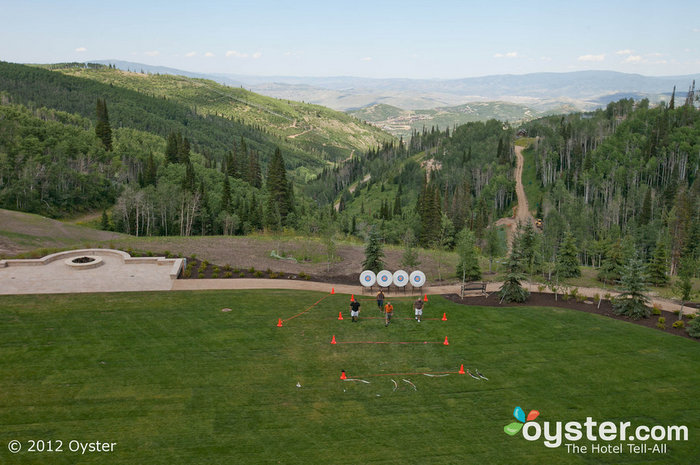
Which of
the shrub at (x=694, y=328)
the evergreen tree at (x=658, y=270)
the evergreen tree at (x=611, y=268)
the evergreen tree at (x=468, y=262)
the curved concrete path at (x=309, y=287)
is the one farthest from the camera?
the evergreen tree at (x=658, y=270)

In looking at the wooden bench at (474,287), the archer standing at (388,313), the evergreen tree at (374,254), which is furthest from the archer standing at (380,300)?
the evergreen tree at (374,254)

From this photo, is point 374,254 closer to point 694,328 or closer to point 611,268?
point 694,328

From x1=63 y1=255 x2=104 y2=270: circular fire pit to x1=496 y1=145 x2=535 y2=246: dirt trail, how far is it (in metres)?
99.4

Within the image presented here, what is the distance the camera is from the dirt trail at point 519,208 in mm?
133250

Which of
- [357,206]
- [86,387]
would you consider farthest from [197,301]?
[357,206]

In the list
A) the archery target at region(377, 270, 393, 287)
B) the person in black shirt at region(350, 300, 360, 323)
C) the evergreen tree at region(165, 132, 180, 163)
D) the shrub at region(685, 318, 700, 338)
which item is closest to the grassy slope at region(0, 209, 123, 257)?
the archery target at region(377, 270, 393, 287)

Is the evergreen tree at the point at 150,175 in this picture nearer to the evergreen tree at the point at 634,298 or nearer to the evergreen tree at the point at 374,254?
the evergreen tree at the point at 374,254

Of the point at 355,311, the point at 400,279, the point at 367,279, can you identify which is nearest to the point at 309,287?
the point at 367,279

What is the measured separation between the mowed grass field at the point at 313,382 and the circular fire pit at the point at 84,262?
7.62 m

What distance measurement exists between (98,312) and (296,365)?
60.6ft

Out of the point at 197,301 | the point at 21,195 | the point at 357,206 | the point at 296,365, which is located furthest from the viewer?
the point at 357,206

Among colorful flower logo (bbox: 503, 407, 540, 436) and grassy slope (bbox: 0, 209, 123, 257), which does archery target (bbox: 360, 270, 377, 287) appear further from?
grassy slope (bbox: 0, 209, 123, 257)

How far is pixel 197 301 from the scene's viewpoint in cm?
3950

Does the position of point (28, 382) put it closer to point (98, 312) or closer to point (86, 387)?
point (86, 387)
